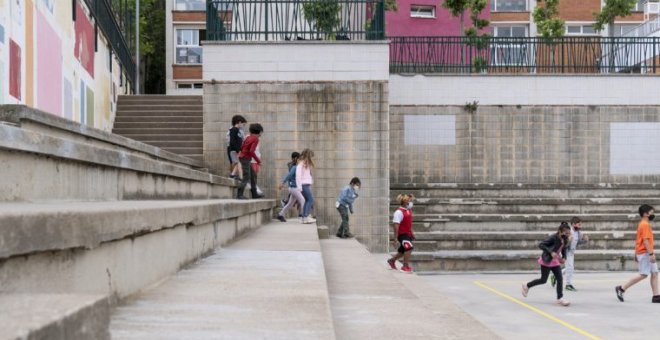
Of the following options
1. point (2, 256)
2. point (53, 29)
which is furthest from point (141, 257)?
point (53, 29)

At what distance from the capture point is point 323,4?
18.1 metres

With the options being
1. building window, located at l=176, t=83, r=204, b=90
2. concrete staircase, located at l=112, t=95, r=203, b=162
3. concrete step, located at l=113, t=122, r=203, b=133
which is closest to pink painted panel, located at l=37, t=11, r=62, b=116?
concrete staircase, located at l=112, t=95, r=203, b=162

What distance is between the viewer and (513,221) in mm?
18938

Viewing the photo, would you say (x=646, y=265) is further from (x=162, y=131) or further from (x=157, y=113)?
(x=157, y=113)

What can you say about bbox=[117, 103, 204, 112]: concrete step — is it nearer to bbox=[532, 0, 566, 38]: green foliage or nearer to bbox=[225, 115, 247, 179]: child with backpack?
bbox=[225, 115, 247, 179]: child with backpack

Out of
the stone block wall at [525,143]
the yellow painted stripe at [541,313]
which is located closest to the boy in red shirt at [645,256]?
the yellow painted stripe at [541,313]

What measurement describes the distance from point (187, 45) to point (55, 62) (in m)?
34.5

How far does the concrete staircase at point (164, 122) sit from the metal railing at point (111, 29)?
1771mm

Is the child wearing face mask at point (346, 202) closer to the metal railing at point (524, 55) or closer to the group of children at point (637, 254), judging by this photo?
the group of children at point (637, 254)

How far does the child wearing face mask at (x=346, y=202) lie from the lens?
16.2m

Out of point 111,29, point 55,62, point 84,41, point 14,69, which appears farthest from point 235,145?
point 111,29

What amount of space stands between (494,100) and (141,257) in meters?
17.6

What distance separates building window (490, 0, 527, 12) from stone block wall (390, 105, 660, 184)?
27.9 metres

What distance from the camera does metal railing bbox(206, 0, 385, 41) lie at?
57.9 feet
